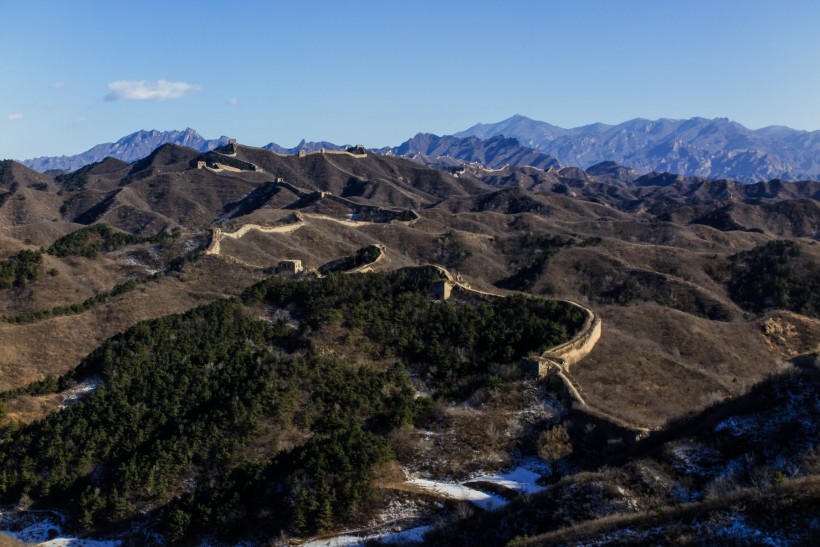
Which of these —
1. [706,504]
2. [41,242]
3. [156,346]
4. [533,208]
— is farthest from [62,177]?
[706,504]

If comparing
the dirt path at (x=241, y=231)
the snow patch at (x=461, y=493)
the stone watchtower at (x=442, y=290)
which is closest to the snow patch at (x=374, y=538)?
the snow patch at (x=461, y=493)

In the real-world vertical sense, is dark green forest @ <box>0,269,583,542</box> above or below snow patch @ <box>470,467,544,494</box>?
above

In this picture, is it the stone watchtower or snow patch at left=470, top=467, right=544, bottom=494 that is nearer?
snow patch at left=470, top=467, right=544, bottom=494

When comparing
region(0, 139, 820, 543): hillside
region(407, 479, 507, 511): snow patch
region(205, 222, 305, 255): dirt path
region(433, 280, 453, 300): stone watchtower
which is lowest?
region(407, 479, 507, 511): snow patch

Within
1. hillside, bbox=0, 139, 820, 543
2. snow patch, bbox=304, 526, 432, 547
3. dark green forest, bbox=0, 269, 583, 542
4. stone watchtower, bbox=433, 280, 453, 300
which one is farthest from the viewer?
stone watchtower, bbox=433, 280, 453, 300

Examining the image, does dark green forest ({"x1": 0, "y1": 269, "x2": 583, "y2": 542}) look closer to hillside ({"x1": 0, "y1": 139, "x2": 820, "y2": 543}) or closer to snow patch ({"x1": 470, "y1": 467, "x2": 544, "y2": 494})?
hillside ({"x1": 0, "y1": 139, "x2": 820, "y2": 543})

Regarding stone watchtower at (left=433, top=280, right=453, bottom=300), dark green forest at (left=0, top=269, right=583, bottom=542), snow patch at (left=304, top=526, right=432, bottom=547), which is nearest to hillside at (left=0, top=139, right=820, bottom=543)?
dark green forest at (left=0, top=269, right=583, bottom=542)

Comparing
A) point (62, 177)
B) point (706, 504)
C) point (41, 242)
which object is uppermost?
point (62, 177)

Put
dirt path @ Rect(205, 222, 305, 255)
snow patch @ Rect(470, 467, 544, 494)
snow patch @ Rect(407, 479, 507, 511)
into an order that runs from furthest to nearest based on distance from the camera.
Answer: dirt path @ Rect(205, 222, 305, 255) → snow patch @ Rect(470, 467, 544, 494) → snow patch @ Rect(407, 479, 507, 511)

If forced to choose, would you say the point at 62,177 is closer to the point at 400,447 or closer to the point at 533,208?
the point at 533,208
